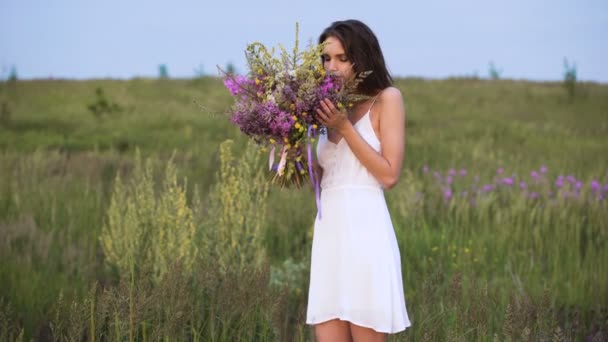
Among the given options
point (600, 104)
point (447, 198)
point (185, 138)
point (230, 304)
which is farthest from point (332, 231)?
point (600, 104)

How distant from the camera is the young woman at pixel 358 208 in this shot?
8.98 ft

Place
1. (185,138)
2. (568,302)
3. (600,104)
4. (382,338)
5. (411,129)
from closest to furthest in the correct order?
1. (382,338)
2. (568,302)
3. (185,138)
4. (411,129)
5. (600,104)

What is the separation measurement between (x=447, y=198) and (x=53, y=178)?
462 cm

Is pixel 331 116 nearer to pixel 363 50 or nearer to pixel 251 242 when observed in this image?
pixel 363 50

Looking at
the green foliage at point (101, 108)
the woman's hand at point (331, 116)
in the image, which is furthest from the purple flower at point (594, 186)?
the green foliage at point (101, 108)

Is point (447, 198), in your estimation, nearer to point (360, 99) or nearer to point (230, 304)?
point (230, 304)

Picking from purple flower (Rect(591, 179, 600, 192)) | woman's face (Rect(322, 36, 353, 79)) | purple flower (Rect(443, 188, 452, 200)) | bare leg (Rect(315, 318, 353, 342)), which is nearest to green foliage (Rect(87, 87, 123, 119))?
purple flower (Rect(443, 188, 452, 200))

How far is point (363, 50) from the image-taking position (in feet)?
9.71

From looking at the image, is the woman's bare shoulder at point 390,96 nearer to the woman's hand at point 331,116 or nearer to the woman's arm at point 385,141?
the woman's arm at point 385,141

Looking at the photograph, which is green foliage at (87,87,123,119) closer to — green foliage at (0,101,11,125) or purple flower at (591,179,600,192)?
green foliage at (0,101,11,125)

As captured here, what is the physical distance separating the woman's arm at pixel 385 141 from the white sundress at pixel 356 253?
71mm

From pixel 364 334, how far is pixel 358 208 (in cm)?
49

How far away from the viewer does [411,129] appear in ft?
52.3

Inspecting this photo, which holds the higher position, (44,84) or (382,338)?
(44,84)
